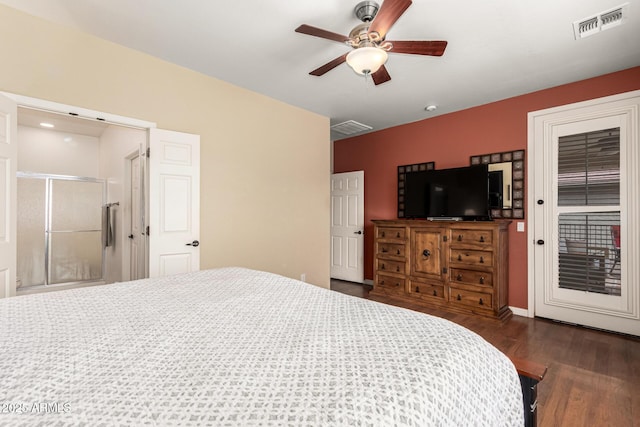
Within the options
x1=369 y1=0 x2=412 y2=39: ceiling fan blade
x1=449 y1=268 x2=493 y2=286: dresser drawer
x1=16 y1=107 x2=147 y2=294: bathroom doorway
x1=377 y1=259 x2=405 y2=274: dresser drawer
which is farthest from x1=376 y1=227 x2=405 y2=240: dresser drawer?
x1=16 y1=107 x2=147 y2=294: bathroom doorway

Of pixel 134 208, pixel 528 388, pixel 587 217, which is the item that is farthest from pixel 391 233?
pixel 134 208

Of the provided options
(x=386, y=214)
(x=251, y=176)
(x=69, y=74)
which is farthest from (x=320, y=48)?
(x=386, y=214)

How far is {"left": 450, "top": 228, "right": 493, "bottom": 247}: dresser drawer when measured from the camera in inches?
131

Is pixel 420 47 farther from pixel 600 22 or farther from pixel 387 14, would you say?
pixel 600 22

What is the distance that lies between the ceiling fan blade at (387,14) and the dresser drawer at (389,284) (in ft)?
10.3

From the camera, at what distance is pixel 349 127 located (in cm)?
470

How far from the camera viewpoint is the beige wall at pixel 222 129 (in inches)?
88.1

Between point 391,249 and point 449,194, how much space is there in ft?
3.58

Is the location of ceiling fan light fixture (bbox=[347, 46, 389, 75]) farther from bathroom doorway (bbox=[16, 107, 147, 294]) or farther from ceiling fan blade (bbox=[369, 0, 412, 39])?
bathroom doorway (bbox=[16, 107, 147, 294])

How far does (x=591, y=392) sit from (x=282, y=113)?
12.9ft

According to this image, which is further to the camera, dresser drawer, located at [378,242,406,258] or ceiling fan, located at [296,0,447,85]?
dresser drawer, located at [378,242,406,258]

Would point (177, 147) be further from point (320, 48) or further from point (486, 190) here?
point (486, 190)

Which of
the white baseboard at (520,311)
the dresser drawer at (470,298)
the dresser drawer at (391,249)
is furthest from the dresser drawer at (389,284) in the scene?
the white baseboard at (520,311)

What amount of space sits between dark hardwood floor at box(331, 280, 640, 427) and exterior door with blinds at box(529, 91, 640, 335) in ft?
0.86
